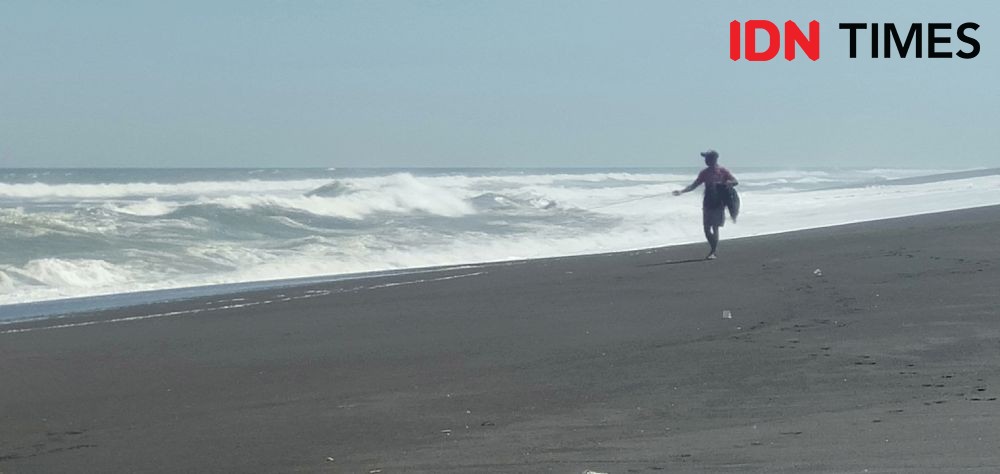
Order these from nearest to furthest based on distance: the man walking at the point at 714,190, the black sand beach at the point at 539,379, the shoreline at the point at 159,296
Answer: the black sand beach at the point at 539,379, the shoreline at the point at 159,296, the man walking at the point at 714,190

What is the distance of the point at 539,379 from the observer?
7355mm

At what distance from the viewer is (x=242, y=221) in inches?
1019

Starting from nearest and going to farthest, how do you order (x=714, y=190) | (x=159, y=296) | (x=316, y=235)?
(x=159, y=296), (x=714, y=190), (x=316, y=235)

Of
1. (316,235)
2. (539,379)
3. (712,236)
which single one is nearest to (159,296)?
(712,236)

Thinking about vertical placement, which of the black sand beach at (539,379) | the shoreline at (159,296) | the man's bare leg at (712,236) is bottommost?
the black sand beach at (539,379)

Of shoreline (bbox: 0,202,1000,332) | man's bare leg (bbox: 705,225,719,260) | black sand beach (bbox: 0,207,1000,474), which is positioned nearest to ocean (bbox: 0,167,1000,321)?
shoreline (bbox: 0,202,1000,332)

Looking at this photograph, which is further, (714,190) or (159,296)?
(714,190)

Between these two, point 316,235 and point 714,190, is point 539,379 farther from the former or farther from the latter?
point 316,235

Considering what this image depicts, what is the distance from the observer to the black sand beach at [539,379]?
5.26 metres

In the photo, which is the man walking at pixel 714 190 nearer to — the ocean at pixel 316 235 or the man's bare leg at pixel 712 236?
the man's bare leg at pixel 712 236

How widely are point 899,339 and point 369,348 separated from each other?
3.64m

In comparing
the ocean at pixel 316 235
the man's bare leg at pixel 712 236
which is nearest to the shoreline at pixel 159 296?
the ocean at pixel 316 235

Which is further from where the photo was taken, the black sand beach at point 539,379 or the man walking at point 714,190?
the man walking at point 714,190

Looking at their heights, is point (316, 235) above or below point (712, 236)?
above
